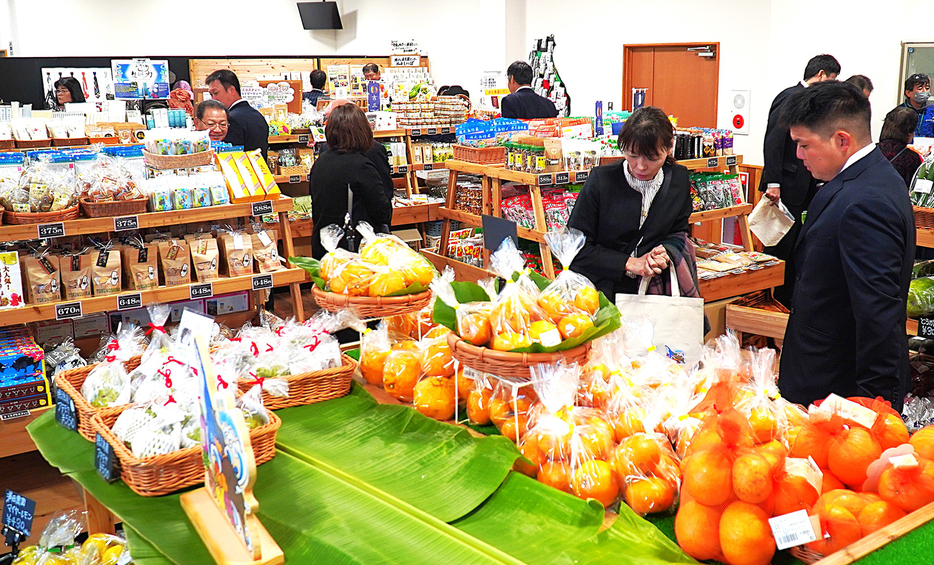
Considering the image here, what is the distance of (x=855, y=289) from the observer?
2.20m

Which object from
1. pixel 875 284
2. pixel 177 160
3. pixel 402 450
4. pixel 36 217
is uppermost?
pixel 177 160

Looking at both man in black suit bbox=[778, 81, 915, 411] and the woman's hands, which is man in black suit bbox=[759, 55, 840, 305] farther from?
man in black suit bbox=[778, 81, 915, 411]

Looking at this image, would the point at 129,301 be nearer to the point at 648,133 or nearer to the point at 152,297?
the point at 152,297

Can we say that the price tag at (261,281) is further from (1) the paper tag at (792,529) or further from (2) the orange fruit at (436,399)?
(1) the paper tag at (792,529)

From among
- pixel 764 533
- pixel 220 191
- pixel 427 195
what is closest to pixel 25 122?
pixel 220 191

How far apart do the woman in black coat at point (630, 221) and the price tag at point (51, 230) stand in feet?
7.94

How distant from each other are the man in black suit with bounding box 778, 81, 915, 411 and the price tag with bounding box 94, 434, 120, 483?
1989mm

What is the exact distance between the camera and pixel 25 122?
18.5ft

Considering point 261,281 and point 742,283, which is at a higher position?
point 261,281

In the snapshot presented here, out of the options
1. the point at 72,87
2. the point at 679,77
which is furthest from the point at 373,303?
the point at 72,87

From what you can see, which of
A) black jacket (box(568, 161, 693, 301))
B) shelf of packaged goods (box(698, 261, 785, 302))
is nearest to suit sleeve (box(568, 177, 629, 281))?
black jacket (box(568, 161, 693, 301))

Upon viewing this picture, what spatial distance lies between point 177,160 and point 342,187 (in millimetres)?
947

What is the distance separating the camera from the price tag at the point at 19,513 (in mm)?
2305

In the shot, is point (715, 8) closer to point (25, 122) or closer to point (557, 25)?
point (557, 25)
